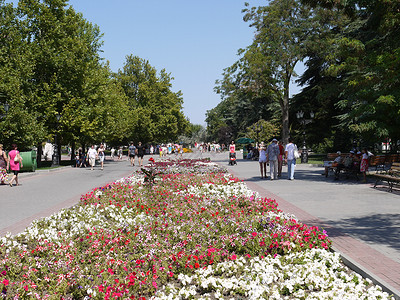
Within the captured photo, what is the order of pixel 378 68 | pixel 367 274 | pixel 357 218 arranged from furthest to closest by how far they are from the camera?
pixel 378 68 < pixel 357 218 < pixel 367 274

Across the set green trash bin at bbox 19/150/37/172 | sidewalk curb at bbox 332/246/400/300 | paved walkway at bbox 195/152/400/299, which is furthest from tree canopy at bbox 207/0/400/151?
green trash bin at bbox 19/150/37/172

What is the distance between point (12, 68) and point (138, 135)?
40598 mm

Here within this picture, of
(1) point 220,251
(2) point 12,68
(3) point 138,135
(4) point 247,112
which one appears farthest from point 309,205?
(4) point 247,112

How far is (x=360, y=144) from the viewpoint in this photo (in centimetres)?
3288

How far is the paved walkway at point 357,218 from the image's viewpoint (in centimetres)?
513

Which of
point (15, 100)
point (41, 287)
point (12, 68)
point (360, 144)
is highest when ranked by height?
point (12, 68)

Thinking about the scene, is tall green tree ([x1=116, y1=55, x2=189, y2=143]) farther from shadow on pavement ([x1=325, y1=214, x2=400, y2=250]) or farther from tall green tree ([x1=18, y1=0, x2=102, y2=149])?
shadow on pavement ([x1=325, y1=214, x2=400, y2=250])

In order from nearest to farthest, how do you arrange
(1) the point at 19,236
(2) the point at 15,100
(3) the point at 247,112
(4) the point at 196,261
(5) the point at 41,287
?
1. (5) the point at 41,287
2. (4) the point at 196,261
3. (1) the point at 19,236
4. (2) the point at 15,100
5. (3) the point at 247,112

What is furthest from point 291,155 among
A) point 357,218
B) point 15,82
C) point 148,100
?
point 148,100

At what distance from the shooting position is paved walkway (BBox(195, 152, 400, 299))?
5.13 m

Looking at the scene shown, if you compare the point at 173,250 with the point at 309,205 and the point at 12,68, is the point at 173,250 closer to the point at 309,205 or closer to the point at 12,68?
the point at 309,205

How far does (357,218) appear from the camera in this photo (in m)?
8.50

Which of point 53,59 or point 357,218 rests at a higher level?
point 53,59

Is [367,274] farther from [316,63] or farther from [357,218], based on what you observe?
[316,63]
